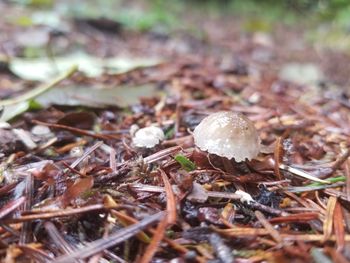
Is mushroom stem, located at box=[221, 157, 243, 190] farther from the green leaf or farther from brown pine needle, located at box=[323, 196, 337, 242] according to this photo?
brown pine needle, located at box=[323, 196, 337, 242]

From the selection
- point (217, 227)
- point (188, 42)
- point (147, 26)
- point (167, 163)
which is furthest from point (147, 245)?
point (147, 26)

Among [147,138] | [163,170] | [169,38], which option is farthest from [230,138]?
[169,38]

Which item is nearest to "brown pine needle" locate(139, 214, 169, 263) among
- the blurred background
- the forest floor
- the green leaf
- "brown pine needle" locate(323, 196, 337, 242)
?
the forest floor

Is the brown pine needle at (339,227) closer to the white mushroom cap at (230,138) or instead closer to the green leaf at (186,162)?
the white mushroom cap at (230,138)

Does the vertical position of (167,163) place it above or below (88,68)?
above

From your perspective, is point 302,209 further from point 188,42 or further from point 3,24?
point 3,24

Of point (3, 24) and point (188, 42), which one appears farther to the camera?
point (188, 42)

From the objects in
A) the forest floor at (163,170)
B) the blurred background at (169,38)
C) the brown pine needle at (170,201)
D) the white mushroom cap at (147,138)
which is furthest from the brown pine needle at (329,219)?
the blurred background at (169,38)
